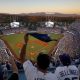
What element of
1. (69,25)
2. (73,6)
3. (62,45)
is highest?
(73,6)

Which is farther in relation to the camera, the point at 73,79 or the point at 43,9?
the point at 43,9

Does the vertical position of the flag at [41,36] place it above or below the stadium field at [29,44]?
above

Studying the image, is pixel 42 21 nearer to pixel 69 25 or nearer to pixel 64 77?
pixel 69 25

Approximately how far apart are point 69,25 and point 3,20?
0.79 meters

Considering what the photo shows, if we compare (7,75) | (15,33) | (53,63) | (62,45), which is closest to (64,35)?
(62,45)

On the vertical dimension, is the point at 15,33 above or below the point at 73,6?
below

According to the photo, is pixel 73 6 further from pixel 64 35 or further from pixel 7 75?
pixel 7 75

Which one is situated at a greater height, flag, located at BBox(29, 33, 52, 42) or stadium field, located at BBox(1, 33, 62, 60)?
flag, located at BBox(29, 33, 52, 42)

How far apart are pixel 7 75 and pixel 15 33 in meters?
0.48

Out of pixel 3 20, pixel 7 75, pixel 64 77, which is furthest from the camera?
pixel 3 20

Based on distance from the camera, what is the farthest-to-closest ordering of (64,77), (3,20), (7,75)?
(3,20) < (7,75) < (64,77)

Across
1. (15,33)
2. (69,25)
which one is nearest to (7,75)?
(15,33)

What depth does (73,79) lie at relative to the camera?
2537 mm

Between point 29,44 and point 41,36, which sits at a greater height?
point 41,36
